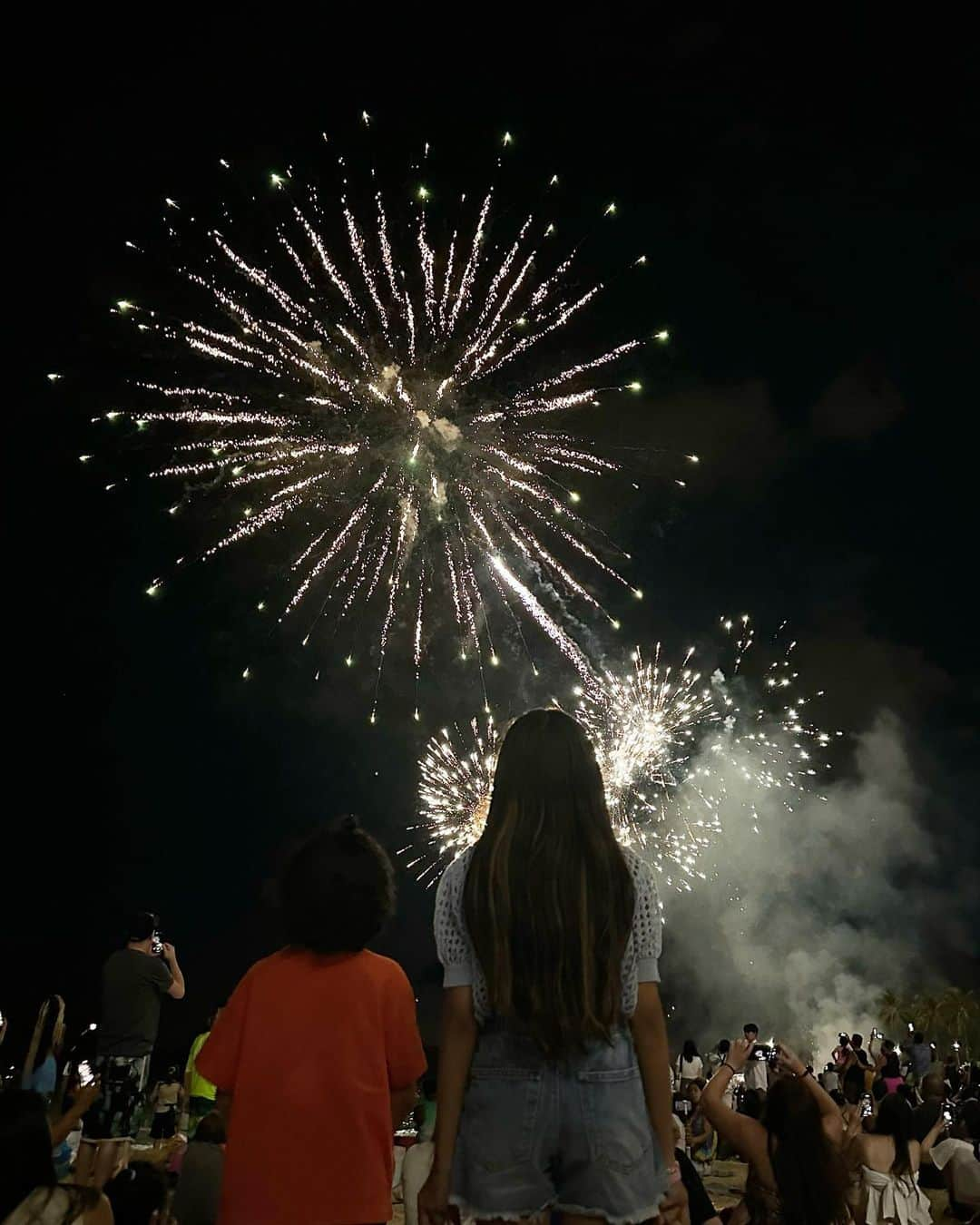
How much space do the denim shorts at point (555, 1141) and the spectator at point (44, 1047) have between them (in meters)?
5.36

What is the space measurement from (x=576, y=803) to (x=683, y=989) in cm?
4505

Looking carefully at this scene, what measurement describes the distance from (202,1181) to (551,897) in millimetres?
3736

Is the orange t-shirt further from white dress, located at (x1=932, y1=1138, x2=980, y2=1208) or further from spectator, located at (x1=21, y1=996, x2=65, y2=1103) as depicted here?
white dress, located at (x1=932, y1=1138, x2=980, y2=1208)

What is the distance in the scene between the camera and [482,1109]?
9.23 ft

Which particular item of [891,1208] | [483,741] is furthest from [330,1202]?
[483,741]

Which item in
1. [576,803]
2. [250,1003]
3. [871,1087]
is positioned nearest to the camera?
[576,803]

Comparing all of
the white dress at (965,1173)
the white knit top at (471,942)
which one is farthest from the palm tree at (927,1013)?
the white knit top at (471,942)

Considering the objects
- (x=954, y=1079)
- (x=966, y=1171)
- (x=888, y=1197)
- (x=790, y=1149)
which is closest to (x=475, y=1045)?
(x=790, y=1149)

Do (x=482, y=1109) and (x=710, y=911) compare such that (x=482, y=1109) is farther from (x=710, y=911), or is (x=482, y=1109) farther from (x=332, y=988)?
(x=710, y=911)

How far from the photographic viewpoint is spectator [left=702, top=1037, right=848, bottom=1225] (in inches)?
189

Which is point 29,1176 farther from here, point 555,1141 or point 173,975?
point 173,975

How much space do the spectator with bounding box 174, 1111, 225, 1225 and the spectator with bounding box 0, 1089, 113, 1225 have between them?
1.75m

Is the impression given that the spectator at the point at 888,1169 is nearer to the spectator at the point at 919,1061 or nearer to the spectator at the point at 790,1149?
the spectator at the point at 790,1149

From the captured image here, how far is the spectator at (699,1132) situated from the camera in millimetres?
13930
